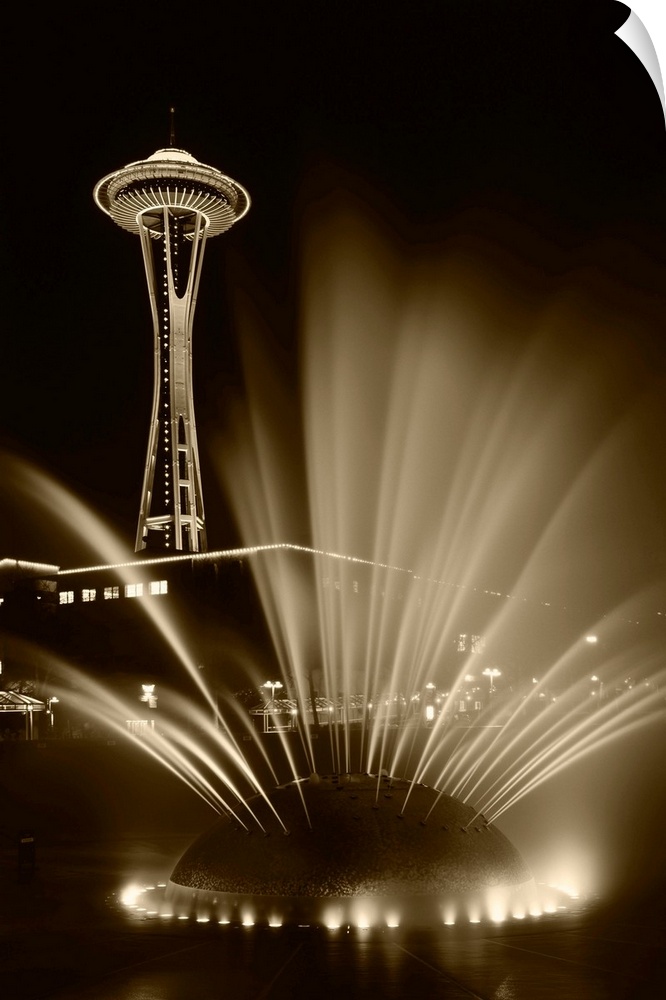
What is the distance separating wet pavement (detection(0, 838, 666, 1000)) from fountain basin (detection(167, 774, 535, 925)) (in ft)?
1.27

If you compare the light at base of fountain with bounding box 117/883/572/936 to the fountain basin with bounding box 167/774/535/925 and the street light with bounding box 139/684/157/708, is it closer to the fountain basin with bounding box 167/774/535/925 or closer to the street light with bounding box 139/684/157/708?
the fountain basin with bounding box 167/774/535/925

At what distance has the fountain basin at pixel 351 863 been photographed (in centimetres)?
1130

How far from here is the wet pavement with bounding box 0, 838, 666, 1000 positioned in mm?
8266

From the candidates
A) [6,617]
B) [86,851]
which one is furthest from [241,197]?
[86,851]

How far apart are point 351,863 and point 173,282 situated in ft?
211

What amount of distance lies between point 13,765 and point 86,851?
Answer: 345 inches

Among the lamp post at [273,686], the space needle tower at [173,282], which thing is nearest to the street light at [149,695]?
the lamp post at [273,686]

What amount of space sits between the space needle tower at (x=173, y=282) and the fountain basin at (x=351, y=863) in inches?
2277

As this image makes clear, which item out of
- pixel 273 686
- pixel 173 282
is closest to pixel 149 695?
pixel 273 686

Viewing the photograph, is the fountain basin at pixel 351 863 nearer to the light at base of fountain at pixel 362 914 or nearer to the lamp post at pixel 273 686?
the light at base of fountain at pixel 362 914

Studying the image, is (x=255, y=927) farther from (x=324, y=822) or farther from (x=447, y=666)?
(x=447, y=666)

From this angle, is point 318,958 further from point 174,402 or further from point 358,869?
point 174,402

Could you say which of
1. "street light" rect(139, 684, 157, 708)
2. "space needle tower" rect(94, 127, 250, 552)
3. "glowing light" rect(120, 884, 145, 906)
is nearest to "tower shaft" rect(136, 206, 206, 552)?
"space needle tower" rect(94, 127, 250, 552)

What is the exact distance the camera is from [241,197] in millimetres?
80312
